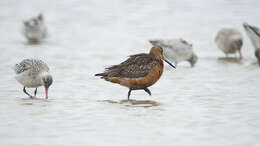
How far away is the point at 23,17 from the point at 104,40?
4.69m

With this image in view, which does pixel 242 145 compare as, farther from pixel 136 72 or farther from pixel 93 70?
pixel 93 70

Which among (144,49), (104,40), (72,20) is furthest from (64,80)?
(72,20)

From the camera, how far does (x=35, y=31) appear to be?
59.6 feet

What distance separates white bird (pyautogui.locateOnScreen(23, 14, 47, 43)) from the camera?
1803 centimetres

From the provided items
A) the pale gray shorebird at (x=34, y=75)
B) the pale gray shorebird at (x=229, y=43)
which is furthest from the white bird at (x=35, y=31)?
the pale gray shorebird at (x=34, y=75)

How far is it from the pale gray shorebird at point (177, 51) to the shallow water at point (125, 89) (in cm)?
40

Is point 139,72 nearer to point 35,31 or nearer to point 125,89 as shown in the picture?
point 125,89

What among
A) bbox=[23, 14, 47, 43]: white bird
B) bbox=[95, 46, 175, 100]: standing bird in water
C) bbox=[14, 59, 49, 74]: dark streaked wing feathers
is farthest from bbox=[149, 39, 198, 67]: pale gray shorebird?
bbox=[14, 59, 49, 74]: dark streaked wing feathers

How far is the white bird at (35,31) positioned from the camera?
59.2ft

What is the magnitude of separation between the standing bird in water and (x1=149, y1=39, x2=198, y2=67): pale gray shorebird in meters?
4.27

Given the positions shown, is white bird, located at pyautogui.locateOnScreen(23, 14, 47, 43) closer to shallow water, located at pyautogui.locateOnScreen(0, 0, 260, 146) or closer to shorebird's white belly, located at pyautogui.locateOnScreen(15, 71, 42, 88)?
shallow water, located at pyautogui.locateOnScreen(0, 0, 260, 146)

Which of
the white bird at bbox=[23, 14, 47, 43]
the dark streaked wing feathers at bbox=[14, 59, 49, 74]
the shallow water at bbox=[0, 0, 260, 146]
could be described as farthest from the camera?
the white bird at bbox=[23, 14, 47, 43]

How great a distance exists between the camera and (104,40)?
58.9ft

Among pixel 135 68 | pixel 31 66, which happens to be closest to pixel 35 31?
pixel 31 66
